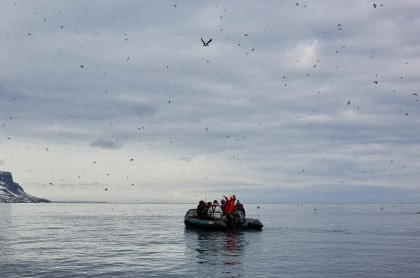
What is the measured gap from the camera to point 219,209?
49.2m

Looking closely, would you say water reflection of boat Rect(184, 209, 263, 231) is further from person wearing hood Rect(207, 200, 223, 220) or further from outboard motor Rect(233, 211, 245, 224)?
person wearing hood Rect(207, 200, 223, 220)

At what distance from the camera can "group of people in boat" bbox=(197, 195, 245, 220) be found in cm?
4900

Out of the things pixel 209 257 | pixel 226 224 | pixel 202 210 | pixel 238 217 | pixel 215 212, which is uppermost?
pixel 202 210

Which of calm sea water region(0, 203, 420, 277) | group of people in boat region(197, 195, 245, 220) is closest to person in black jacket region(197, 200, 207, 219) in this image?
group of people in boat region(197, 195, 245, 220)

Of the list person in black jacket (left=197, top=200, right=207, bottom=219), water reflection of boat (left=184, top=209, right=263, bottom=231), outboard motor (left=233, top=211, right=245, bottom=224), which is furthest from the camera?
person in black jacket (left=197, top=200, right=207, bottom=219)

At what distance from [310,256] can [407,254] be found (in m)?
8.29

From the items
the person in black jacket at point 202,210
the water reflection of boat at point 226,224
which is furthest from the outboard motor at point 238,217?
the person in black jacket at point 202,210

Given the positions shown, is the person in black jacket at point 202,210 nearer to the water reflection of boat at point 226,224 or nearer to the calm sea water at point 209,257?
the water reflection of boat at point 226,224

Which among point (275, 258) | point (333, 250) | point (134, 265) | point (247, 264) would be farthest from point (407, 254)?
point (134, 265)

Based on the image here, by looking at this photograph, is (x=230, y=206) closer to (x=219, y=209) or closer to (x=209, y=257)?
(x=219, y=209)

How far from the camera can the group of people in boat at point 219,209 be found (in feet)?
161

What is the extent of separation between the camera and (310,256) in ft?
104

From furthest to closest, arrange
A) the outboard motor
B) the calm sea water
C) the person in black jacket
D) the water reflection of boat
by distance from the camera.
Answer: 1. the person in black jacket
2. the outboard motor
3. the water reflection of boat
4. the calm sea water

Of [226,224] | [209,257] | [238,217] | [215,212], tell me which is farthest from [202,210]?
[209,257]
